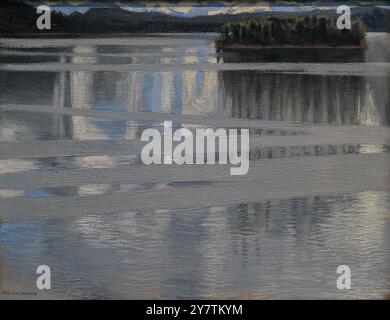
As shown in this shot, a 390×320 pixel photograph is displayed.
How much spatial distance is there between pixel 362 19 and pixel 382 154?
A: 0.76m

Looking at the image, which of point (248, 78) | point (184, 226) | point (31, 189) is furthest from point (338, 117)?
point (31, 189)

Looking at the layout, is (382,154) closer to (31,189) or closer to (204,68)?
(204,68)

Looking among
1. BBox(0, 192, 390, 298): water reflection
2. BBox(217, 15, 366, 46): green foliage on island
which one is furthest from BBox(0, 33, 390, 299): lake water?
BBox(217, 15, 366, 46): green foliage on island

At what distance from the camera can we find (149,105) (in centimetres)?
493

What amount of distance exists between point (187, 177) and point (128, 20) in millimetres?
911

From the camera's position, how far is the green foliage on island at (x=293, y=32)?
432cm

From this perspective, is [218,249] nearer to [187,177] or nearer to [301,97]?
[187,177]

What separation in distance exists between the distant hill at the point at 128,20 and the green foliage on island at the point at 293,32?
0.30 feet

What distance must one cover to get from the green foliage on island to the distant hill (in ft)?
0.30

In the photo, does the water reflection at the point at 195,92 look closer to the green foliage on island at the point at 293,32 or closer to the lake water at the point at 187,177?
the lake water at the point at 187,177

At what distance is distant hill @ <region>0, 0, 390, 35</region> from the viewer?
4.13 metres

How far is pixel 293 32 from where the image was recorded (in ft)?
14.6
